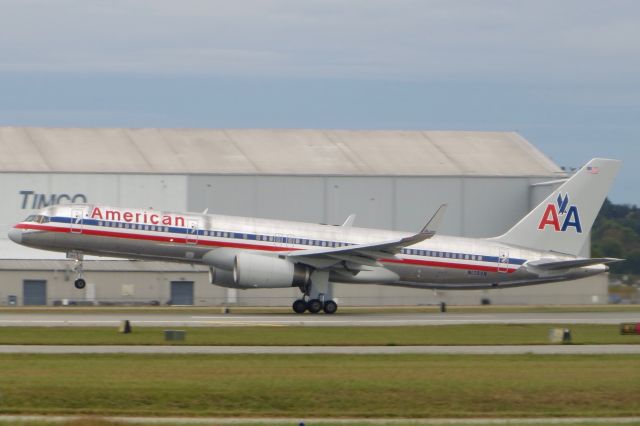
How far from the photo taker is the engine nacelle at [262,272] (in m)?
49.2

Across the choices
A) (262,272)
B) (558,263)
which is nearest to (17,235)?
(262,272)

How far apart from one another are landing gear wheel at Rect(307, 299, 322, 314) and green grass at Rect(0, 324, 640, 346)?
8.82 m

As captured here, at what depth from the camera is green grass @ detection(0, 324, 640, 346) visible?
116 feet

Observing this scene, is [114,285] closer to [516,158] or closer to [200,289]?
[200,289]

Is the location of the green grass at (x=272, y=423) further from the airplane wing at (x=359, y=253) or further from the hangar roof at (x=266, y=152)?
the hangar roof at (x=266, y=152)

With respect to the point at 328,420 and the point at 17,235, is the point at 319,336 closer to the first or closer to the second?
the point at 328,420

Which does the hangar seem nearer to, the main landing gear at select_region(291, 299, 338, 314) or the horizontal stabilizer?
the main landing gear at select_region(291, 299, 338, 314)

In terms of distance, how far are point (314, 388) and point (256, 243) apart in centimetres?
2712

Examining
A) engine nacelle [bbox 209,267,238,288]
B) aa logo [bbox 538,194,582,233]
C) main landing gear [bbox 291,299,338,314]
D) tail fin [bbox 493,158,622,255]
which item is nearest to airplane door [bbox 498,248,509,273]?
tail fin [bbox 493,158,622,255]

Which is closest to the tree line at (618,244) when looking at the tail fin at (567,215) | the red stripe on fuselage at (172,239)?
the tail fin at (567,215)

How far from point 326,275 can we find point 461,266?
695 centimetres

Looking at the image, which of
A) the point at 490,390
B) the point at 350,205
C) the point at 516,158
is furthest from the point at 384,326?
the point at 516,158

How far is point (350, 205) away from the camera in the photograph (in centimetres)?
7844

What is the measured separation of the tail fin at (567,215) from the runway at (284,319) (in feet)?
12.2
